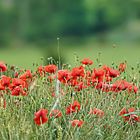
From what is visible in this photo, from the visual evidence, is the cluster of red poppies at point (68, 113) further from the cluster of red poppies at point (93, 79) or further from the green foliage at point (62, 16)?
the green foliage at point (62, 16)

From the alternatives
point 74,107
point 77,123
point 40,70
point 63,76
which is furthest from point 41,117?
point 40,70

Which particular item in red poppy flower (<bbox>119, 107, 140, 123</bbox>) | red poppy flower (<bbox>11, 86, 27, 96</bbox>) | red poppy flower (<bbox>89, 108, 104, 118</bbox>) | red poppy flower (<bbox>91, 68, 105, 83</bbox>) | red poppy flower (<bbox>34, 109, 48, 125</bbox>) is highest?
red poppy flower (<bbox>91, 68, 105, 83</bbox>)

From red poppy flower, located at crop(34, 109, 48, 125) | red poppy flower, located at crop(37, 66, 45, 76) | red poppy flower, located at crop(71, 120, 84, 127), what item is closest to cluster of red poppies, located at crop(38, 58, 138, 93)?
red poppy flower, located at crop(37, 66, 45, 76)

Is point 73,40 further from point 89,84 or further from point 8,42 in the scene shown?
point 89,84

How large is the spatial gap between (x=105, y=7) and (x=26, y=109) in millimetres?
39303

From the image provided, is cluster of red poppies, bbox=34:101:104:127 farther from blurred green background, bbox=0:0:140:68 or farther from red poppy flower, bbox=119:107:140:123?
blurred green background, bbox=0:0:140:68

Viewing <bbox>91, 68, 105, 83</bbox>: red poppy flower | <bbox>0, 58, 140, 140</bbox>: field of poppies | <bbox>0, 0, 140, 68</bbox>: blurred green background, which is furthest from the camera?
→ <bbox>0, 0, 140, 68</bbox>: blurred green background

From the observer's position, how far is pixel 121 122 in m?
4.27

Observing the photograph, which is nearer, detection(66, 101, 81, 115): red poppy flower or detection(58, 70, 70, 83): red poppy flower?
detection(66, 101, 81, 115): red poppy flower

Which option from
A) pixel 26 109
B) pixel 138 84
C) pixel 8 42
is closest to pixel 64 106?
pixel 26 109

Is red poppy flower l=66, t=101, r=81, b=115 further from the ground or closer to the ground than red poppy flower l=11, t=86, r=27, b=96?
closer to the ground

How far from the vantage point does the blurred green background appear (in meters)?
37.7

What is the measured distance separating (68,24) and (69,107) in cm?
3777

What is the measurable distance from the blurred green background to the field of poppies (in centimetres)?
3136
